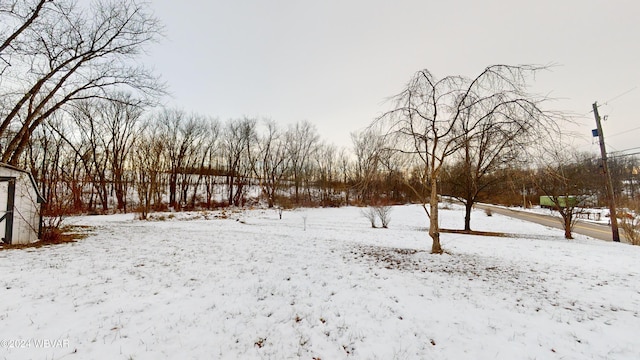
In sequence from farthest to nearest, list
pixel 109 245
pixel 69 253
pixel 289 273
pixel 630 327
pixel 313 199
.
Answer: pixel 313 199, pixel 109 245, pixel 69 253, pixel 289 273, pixel 630 327

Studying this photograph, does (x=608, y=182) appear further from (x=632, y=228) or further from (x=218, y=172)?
(x=218, y=172)

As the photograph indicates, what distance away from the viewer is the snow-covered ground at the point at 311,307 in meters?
2.96

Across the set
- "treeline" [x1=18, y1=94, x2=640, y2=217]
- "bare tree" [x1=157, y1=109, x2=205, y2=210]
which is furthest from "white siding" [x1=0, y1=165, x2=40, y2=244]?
"bare tree" [x1=157, y1=109, x2=205, y2=210]

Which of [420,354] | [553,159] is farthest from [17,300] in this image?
[553,159]

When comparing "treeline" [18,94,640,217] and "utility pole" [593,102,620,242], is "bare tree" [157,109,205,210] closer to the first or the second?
"treeline" [18,94,640,217]

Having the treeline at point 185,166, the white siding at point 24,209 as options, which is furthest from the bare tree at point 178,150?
the white siding at point 24,209

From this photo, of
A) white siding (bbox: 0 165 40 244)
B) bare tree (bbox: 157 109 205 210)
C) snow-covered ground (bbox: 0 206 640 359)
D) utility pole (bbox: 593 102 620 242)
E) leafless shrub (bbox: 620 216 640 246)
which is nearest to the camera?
snow-covered ground (bbox: 0 206 640 359)

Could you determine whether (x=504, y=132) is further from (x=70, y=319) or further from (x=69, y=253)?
(x=69, y=253)

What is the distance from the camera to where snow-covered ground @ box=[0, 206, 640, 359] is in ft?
9.70

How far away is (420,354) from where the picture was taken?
9.61 feet

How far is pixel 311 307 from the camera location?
406 centimetres

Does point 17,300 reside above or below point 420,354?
above

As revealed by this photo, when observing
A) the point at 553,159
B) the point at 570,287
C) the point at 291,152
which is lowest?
the point at 570,287

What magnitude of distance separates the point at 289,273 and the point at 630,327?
5604 millimetres
